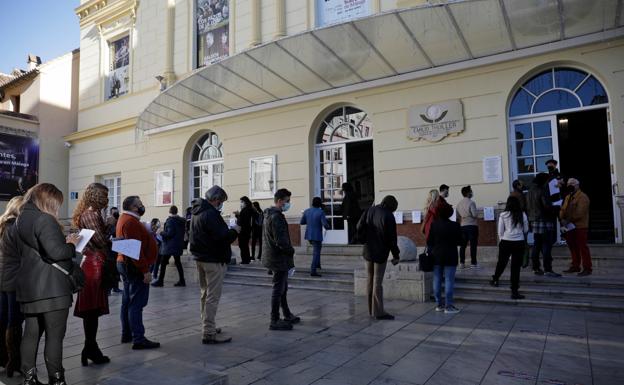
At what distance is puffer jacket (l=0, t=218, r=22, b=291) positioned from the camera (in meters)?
3.68

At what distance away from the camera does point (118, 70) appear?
17.0 meters

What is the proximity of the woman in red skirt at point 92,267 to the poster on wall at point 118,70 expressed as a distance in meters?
13.8

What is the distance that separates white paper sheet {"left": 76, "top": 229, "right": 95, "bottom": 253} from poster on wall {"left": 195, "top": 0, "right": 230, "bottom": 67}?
10960 millimetres

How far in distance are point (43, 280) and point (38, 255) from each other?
0.20 m

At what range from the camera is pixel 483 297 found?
6902 mm

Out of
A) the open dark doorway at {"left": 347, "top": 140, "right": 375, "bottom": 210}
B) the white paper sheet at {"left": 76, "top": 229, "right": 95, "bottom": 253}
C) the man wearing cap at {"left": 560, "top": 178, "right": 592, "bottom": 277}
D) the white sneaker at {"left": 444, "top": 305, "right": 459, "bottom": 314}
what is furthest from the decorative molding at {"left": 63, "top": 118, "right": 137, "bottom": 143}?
the man wearing cap at {"left": 560, "top": 178, "right": 592, "bottom": 277}

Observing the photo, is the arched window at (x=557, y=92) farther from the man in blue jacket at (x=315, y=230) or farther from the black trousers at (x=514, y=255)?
the man in blue jacket at (x=315, y=230)

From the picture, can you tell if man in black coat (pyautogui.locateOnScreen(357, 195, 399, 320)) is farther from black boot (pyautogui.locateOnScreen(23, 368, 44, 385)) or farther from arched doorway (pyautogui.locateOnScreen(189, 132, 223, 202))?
arched doorway (pyautogui.locateOnScreen(189, 132, 223, 202))

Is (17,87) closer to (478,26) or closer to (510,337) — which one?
(478,26)

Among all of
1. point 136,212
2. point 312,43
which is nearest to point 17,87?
point 312,43

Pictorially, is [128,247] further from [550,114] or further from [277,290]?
[550,114]

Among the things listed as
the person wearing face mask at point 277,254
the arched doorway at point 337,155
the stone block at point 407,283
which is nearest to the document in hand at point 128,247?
the person wearing face mask at point 277,254

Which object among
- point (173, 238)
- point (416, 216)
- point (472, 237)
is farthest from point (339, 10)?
point (173, 238)

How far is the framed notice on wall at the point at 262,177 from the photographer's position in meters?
12.3
